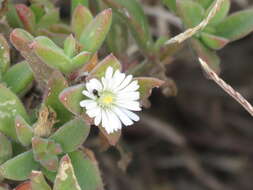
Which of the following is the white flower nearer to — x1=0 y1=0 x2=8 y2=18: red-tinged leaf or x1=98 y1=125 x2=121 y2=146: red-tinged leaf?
x1=98 y1=125 x2=121 y2=146: red-tinged leaf

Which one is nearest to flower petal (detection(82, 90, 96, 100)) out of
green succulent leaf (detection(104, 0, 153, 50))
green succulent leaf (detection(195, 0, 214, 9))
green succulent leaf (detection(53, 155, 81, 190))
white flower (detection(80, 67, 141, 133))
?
white flower (detection(80, 67, 141, 133))

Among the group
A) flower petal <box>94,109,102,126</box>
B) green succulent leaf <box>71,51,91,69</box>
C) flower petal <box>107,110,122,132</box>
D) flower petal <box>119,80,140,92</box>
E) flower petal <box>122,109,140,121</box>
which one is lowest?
flower petal <box>122,109,140,121</box>

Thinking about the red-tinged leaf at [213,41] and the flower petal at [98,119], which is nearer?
the flower petal at [98,119]

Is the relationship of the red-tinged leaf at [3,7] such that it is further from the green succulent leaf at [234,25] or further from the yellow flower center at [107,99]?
the green succulent leaf at [234,25]

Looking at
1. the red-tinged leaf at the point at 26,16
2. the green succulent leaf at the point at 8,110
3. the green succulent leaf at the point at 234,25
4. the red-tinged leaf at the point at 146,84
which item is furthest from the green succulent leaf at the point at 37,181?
the green succulent leaf at the point at 234,25

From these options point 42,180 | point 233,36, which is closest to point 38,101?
point 42,180
